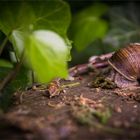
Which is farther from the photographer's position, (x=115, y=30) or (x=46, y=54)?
(x=115, y=30)

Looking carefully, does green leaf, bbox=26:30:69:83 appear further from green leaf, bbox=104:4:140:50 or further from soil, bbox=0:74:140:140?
green leaf, bbox=104:4:140:50

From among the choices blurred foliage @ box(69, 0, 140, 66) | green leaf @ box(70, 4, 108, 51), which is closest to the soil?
green leaf @ box(70, 4, 108, 51)

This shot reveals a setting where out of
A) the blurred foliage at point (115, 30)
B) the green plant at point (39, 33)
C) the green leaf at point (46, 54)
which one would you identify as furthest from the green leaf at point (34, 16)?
the blurred foliage at point (115, 30)

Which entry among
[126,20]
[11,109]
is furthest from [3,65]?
[126,20]

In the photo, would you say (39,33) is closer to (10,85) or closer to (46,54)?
(46,54)

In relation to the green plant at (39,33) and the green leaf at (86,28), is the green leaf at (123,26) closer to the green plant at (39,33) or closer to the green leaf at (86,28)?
the green leaf at (86,28)

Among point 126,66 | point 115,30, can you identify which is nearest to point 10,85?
point 126,66

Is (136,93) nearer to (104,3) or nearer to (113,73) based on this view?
(113,73)
